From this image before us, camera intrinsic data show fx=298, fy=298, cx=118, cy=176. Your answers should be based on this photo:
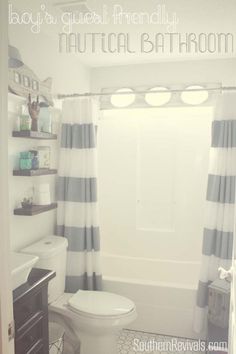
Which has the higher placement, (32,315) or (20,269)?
(20,269)

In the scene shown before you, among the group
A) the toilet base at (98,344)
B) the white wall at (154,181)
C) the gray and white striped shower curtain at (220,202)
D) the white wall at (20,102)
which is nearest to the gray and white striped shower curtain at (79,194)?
the white wall at (20,102)

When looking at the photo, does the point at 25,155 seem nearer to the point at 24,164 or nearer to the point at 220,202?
the point at 24,164

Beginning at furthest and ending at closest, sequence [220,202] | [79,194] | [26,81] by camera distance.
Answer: [79,194] < [220,202] < [26,81]

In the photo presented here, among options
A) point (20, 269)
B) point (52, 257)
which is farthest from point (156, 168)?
point (20, 269)

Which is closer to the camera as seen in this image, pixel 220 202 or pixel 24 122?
pixel 24 122

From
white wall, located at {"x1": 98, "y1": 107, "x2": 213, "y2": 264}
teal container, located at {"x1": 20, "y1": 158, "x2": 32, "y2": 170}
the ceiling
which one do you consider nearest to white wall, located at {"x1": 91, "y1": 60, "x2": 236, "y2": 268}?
white wall, located at {"x1": 98, "y1": 107, "x2": 213, "y2": 264}

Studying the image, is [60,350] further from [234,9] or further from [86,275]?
[234,9]

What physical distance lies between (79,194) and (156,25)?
57.0 inches

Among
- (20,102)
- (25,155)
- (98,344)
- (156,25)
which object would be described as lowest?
(98,344)

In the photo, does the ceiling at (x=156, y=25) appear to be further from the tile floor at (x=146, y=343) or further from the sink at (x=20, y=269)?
the tile floor at (x=146, y=343)

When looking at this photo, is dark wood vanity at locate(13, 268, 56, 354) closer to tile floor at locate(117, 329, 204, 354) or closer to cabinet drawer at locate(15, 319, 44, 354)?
cabinet drawer at locate(15, 319, 44, 354)

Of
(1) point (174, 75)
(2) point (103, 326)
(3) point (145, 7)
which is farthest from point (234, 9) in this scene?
(2) point (103, 326)

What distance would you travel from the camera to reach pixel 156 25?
86.2 inches

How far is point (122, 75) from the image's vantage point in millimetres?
3154
